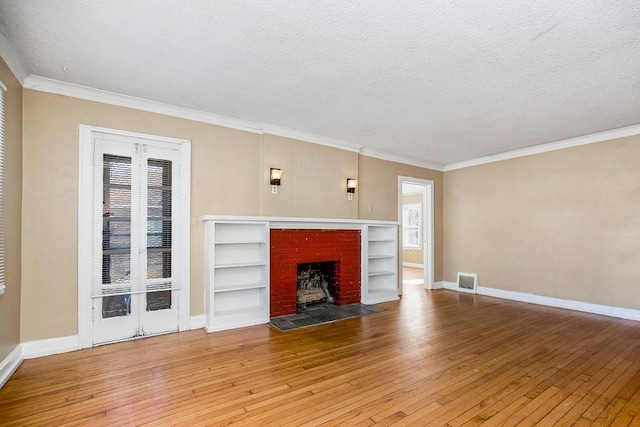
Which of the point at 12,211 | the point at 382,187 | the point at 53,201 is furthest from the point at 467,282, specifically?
the point at 12,211

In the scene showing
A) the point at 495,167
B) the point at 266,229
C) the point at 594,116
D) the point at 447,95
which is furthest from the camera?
the point at 495,167

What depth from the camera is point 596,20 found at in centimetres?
224

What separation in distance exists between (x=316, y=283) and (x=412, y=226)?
6.25m

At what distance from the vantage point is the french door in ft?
11.3

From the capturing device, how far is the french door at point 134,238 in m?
3.45

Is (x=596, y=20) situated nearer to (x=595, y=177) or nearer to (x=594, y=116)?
(x=594, y=116)

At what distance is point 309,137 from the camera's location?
195 inches

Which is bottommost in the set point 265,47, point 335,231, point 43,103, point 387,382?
point 387,382

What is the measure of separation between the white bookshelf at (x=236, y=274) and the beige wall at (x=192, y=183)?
19 centimetres

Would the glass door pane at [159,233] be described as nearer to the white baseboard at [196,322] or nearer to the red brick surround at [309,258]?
the white baseboard at [196,322]

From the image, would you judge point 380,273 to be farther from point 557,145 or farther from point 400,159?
point 557,145

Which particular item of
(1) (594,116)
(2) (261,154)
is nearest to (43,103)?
(2) (261,154)

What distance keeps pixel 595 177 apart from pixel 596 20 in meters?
3.59

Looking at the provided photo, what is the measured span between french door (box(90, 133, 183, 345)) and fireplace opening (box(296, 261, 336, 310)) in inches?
74.0
